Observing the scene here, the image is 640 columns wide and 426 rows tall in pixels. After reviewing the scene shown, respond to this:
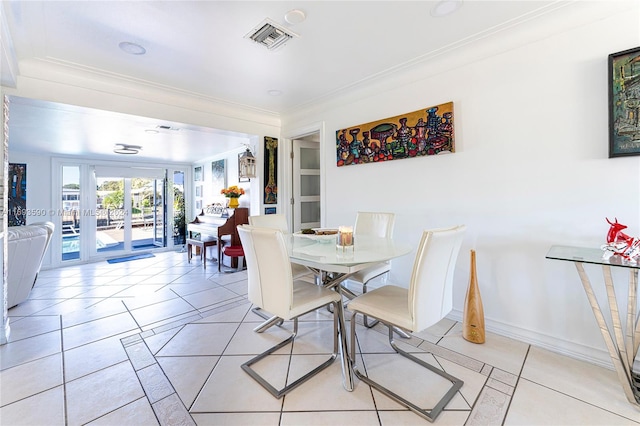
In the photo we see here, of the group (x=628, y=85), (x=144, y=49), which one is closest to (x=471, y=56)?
(x=628, y=85)

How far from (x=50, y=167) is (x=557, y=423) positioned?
770 cm

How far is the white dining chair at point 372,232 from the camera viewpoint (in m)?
2.39

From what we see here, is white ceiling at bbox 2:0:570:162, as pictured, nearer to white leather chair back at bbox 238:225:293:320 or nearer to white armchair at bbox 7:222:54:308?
white armchair at bbox 7:222:54:308

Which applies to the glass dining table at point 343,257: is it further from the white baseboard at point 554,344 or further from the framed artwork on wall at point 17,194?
the framed artwork on wall at point 17,194

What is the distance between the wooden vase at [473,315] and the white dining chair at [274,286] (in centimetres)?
112

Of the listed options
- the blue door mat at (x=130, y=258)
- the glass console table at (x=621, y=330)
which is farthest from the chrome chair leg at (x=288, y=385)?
the blue door mat at (x=130, y=258)

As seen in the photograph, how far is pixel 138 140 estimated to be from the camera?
14.4 feet

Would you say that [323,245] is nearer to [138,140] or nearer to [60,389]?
[60,389]

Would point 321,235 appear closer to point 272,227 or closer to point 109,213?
point 272,227

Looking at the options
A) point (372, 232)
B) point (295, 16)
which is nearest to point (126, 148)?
point (295, 16)

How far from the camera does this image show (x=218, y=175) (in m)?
6.02

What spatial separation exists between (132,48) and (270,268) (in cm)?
223

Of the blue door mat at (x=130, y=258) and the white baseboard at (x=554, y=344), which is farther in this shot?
the blue door mat at (x=130, y=258)

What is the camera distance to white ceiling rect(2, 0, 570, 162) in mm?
1830
